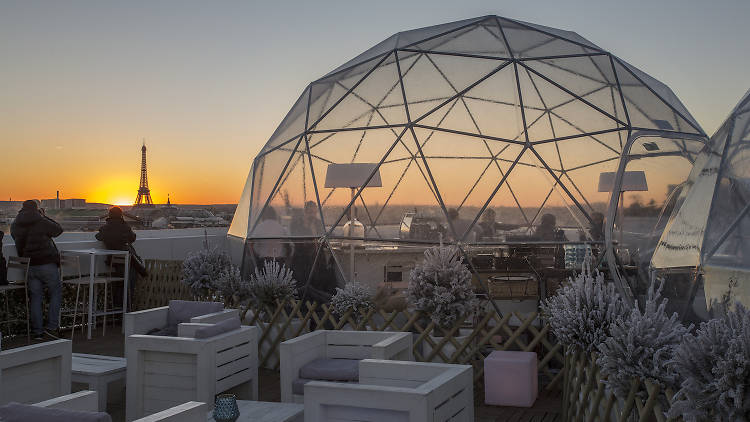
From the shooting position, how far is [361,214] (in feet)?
32.5

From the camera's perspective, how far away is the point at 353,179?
32.8 ft

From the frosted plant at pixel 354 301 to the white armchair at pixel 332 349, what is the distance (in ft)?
4.74

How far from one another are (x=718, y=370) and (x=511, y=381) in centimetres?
373

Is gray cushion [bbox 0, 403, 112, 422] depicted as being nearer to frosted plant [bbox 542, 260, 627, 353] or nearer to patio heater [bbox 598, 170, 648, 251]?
frosted plant [bbox 542, 260, 627, 353]

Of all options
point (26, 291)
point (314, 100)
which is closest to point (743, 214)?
point (314, 100)

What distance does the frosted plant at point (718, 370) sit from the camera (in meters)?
3.06

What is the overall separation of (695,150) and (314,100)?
5981 millimetres

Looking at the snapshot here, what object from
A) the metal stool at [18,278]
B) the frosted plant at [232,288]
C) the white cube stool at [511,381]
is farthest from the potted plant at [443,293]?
the metal stool at [18,278]

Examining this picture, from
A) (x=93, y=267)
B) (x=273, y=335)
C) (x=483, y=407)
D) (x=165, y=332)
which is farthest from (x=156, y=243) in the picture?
(x=483, y=407)

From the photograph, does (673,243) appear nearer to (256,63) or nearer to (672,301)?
(672,301)

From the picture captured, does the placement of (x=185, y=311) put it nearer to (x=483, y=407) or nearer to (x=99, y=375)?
(x=99, y=375)

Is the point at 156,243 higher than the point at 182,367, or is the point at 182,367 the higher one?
the point at 156,243

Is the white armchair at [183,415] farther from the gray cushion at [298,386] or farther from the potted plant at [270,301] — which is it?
the potted plant at [270,301]

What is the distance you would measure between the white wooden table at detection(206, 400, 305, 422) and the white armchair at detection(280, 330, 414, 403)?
77 centimetres
